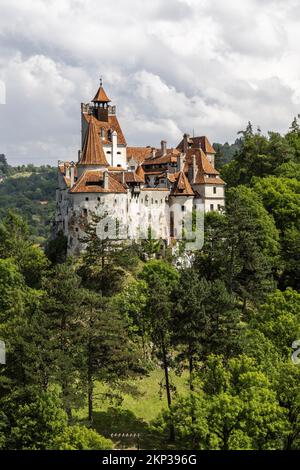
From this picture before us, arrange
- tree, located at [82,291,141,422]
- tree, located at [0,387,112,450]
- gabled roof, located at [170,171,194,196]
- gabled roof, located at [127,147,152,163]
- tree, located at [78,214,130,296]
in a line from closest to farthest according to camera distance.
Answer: tree, located at [0,387,112,450] → tree, located at [82,291,141,422] → tree, located at [78,214,130,296] → gabled roof, located at [170,171,194,196] → gabled roof, located at [127,147,152,163]

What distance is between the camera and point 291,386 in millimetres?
38906

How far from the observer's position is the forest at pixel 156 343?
37500mm

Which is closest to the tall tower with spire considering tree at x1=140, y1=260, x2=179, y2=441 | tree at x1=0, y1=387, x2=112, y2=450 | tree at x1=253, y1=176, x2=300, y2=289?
tree at x1=253, y1=176, x2=300, y2=289

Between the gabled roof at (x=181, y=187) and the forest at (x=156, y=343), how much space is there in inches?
172

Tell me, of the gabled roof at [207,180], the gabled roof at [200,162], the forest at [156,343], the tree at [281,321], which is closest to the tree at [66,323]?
the forest at [156,343]

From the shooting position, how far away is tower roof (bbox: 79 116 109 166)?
72438mm

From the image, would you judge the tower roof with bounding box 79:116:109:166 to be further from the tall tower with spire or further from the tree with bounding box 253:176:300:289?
the tree with bounding box 253:176:300:289

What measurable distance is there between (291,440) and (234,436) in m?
4.61

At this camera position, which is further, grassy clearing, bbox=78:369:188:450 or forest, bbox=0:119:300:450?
grassy clearing, bbox=78:369:188:450

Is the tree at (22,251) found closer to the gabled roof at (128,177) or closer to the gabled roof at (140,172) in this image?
the gabled roof at (128,177)

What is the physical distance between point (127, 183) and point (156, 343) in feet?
87.6

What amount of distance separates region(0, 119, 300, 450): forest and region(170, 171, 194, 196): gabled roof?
4.36 meters

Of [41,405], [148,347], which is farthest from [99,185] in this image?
[41,405]

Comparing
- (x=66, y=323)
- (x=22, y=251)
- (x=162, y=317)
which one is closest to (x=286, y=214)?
(x=22, y=251)
